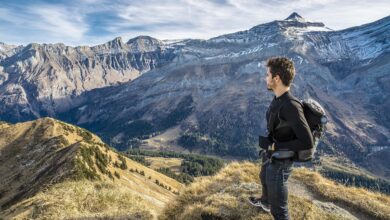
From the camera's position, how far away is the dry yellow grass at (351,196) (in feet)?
68.1

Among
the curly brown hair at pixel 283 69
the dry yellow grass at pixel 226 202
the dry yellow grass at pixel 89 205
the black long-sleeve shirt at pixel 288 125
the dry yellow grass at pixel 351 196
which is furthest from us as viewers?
the dry yellow grass at pixel 351 196

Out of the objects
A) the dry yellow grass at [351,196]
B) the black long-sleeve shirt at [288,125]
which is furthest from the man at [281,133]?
the dry yellow grass at [351,196]

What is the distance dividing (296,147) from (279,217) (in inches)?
112

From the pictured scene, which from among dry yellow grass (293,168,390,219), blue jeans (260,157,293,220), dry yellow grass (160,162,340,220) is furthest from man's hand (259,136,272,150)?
dry yellow grass (293,168,390,219)

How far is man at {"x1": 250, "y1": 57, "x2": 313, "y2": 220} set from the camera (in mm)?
12766

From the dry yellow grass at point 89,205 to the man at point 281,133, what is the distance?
25.5 feet

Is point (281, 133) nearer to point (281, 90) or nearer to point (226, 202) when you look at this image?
point (281, 90)

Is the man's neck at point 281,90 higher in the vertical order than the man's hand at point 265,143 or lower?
higher

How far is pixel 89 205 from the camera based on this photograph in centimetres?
2209

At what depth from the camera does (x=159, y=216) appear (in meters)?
19.0

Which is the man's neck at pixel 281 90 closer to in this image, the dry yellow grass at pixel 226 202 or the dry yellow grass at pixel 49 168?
the dry yellow grass at pixel 226 202

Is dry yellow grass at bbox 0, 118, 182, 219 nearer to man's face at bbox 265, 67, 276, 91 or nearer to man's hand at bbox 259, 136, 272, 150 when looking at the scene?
man's hand at bbox 259, 136, 272, 150

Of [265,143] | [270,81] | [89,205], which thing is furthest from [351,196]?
[89,205]

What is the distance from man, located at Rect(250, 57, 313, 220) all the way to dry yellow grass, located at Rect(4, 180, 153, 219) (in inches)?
306
